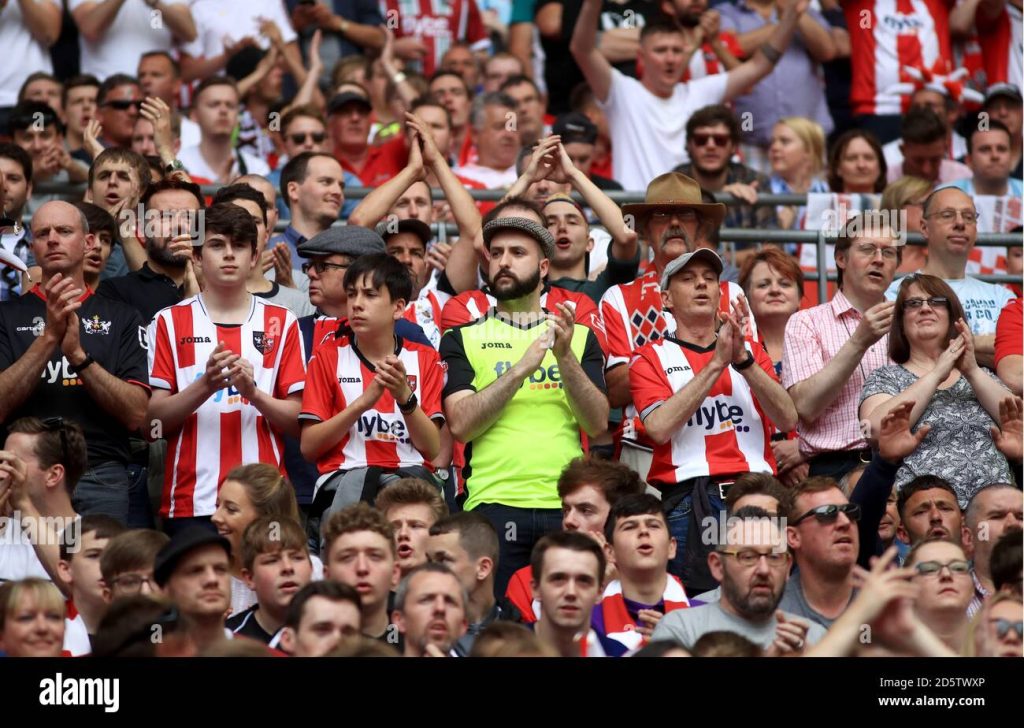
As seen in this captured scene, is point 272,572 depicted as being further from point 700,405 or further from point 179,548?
point 700,405

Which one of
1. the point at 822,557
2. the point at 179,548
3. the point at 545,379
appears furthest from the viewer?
the point at 545,379

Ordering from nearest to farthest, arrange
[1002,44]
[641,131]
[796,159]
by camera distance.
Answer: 1. [796,159]
2. [641,131]
3. [1002,44]

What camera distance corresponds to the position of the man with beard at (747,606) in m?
8.09

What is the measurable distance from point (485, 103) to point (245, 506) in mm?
5361

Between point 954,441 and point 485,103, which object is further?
point 485,103

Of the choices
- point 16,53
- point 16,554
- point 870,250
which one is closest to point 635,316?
point 870,250

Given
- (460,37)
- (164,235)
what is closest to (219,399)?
(164,235)

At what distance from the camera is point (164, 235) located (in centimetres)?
1039

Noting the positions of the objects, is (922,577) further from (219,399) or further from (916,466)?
(219,399)

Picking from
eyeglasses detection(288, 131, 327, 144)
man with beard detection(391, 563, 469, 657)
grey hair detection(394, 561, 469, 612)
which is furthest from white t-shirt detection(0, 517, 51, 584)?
eyeglasses detection(288, 131, 327, 144)

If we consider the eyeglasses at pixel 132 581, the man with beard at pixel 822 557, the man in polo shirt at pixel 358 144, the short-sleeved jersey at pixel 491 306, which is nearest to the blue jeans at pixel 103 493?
the eyeglasses at pixel 132 581

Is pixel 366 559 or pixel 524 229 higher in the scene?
pixel 524 229

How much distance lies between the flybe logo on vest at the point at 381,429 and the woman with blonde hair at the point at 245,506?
1.83 ft

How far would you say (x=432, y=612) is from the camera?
779cm
